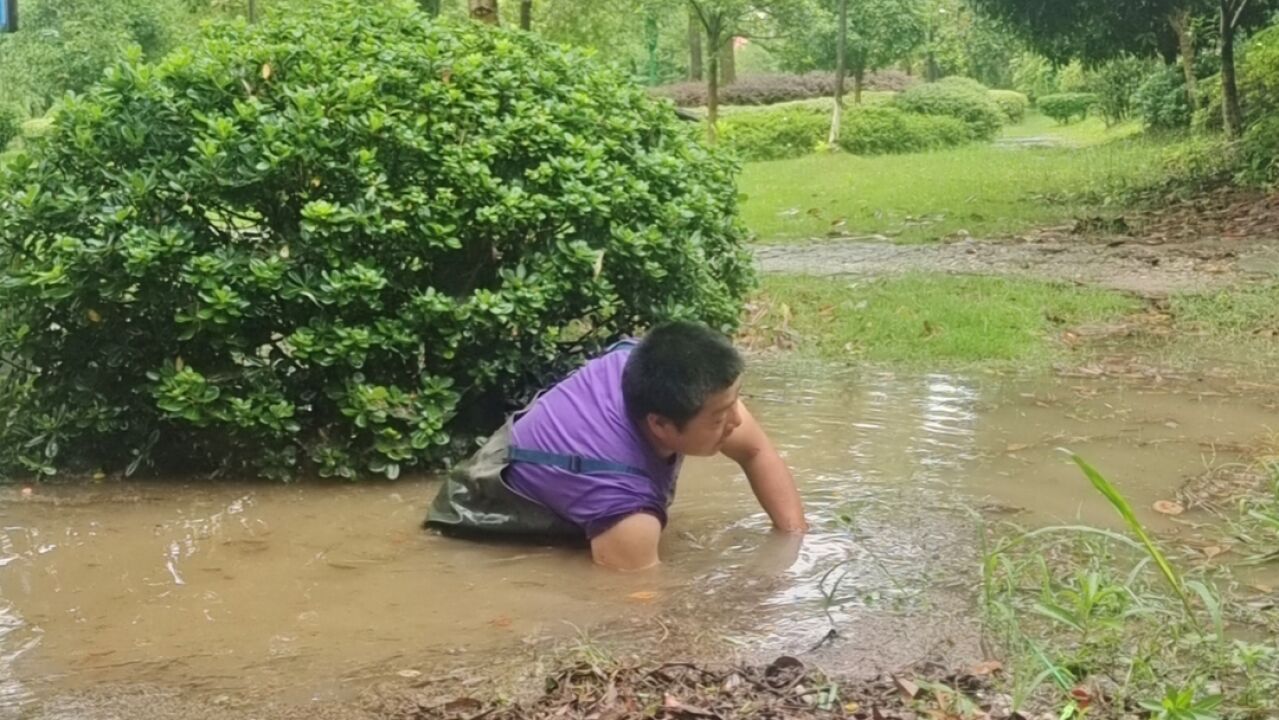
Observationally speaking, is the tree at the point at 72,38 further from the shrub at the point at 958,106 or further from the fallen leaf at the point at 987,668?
the fallen leaf at the point at 987,668

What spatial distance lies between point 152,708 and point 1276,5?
56.5 ft

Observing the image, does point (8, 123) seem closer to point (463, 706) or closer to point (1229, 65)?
point (1229, 65)

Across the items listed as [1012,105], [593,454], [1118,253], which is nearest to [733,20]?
[1012,105]

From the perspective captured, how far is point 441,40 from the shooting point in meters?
5.94

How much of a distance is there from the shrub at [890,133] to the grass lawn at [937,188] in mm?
2199

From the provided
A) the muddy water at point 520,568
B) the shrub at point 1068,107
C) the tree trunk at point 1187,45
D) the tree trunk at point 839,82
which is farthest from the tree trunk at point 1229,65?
the shrub at point 1068,107

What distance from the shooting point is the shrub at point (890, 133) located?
1069 inches

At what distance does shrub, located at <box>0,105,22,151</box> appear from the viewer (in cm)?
2405

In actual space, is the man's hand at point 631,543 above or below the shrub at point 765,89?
below

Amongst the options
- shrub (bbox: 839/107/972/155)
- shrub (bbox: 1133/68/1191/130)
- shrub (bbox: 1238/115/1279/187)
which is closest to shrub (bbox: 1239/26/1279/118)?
shrub (bbox: 1238/115/1279/187)

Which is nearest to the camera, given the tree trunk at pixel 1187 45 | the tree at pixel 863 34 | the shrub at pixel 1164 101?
the tree trunk at pixel 1187 45

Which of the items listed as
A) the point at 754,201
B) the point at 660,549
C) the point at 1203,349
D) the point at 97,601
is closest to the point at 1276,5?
the point at 754,201

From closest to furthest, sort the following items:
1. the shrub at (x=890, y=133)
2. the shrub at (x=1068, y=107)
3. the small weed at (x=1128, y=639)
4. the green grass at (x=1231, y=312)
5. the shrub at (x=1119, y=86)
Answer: the small weed at (x=1128, y=639), the green grass at (x=1231, y=312), the shrub at (x=890, y=133), the shrub at (x=1119, y=86), the shrub at (x=1068, y=107)

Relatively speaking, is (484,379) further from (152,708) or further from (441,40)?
(152,708)
